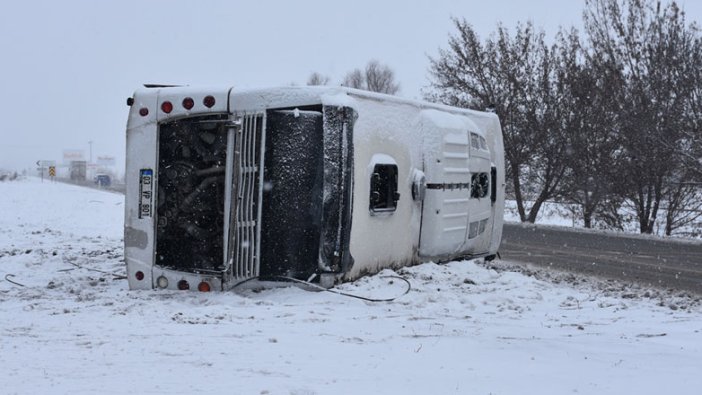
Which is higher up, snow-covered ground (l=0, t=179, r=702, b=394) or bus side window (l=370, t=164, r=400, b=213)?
bus side window (l=370, t=164, r=400, b=213)

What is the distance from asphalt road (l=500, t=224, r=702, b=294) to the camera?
35.4 feet

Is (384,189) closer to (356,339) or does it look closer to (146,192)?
(146,192)

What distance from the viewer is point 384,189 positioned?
8.13 m

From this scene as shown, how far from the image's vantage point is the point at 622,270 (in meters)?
11.5

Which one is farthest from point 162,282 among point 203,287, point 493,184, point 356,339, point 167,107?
point 493,184

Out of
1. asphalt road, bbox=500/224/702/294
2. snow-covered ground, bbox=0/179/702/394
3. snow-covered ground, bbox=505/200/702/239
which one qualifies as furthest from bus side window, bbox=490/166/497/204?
snow-covered ground, bbox=505/200/702/239

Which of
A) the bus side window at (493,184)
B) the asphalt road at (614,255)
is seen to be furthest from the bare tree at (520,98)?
the bus side window at (493,184)

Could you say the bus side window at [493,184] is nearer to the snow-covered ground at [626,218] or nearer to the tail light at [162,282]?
the tail light at [162,282]

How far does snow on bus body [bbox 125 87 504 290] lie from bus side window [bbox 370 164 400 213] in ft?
0.04

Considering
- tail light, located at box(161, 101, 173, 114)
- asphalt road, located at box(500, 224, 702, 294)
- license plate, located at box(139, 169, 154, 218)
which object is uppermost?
tail light, located at box(161, 101, 173, 114)

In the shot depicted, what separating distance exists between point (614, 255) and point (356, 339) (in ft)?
31.1

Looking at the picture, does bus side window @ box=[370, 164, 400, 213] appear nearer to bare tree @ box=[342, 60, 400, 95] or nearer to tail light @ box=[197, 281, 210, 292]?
tail light @ box=[197, 281, 210, 292]

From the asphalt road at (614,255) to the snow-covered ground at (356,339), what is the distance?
1893 mm

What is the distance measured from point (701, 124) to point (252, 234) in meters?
16.2
